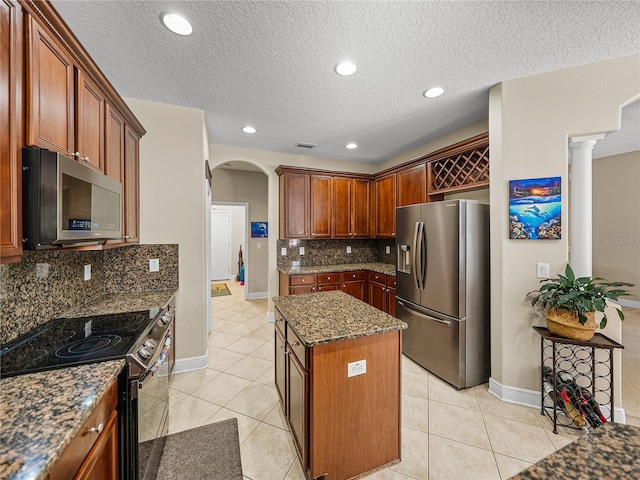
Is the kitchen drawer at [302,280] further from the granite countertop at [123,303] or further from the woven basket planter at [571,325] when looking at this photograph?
the woven basket planter at [571,325]

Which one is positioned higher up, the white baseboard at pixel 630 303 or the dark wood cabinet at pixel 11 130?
the dark wood cabinet at pixel 11 130

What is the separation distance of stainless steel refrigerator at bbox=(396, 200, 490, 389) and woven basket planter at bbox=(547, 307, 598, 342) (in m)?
0.62

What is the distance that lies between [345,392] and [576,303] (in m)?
1.72

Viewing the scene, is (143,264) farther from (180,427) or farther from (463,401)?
(463,401)

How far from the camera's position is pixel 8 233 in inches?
39.6

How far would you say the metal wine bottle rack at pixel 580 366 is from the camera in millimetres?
1851

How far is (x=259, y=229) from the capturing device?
226 inches

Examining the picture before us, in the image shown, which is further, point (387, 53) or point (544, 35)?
point (387, 53)

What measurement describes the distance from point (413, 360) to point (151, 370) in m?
2.62

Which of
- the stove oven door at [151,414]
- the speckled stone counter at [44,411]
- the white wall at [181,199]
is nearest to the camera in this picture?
the speckled stone counter at [44,411]

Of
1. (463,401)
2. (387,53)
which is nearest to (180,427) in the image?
(463,401)

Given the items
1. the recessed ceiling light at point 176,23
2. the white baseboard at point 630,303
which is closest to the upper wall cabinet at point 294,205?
the recessed ceiling light at point 176,23

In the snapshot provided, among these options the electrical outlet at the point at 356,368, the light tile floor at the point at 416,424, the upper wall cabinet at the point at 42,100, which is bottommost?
the light tile floor at the point at 416,424

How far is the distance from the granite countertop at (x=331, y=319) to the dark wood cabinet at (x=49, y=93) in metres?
1.55
